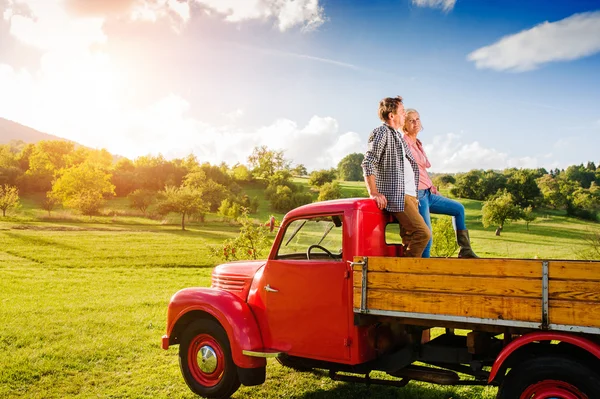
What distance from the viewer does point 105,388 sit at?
7148mm

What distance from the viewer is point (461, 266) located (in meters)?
4.12

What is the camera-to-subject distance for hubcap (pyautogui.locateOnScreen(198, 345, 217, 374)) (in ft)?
20.2

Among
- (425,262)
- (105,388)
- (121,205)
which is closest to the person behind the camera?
(425,262)

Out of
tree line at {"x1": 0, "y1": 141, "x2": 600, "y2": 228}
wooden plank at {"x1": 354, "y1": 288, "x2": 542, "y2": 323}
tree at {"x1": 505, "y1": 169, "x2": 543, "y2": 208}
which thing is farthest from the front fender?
tree at {"x1": 505, "y1": 169, "x2": 543, "y2": 208}

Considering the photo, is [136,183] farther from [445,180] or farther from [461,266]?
[461,266]

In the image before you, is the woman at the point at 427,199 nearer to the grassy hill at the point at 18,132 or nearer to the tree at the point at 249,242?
the tree at the point at 249,242

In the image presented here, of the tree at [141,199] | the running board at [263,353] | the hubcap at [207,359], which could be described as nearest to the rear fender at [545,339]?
the running board at [263,353]

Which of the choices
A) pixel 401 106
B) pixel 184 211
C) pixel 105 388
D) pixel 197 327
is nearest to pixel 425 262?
pixel 401 106

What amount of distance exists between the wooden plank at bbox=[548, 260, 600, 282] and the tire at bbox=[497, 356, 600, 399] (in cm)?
70

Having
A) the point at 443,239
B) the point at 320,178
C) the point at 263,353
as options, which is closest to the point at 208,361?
the point at 263,353

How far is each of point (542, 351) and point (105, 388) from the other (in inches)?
232

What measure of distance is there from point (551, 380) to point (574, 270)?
94 centimetres

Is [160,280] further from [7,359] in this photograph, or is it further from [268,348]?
[268,348]

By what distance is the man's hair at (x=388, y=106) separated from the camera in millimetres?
5477
